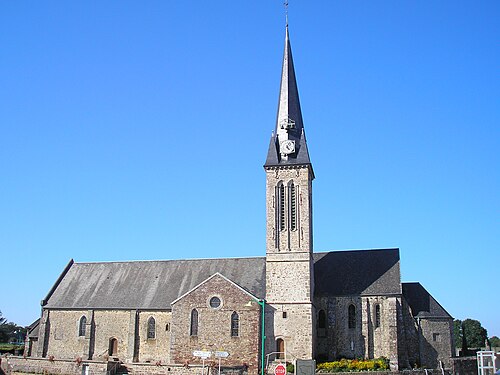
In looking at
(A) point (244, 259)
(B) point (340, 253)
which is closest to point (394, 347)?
(B) point (340, 253)

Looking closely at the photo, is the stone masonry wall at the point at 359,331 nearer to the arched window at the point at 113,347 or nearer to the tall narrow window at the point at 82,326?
the arched window at the point at 113,347

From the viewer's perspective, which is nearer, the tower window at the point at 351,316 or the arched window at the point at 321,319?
the tower window at the point at 351,316

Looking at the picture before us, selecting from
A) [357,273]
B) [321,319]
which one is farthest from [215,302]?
[357,273]

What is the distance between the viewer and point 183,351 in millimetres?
38344

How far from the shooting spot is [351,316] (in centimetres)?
3953

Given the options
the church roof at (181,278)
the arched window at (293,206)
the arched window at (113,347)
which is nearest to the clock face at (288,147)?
the arched window at (293,206)

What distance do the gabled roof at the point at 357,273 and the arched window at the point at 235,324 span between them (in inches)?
259

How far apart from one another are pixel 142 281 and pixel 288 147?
16.8 metres

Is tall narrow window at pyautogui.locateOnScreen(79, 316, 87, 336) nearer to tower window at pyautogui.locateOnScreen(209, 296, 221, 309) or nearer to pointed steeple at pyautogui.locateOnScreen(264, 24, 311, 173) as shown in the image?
tower window at pyautogui.locateOnScreen(209, 296, 221, 309)

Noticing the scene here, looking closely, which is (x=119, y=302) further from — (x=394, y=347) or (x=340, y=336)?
(x=394, y=347)

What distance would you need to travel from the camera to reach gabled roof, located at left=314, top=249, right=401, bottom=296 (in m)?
39.7

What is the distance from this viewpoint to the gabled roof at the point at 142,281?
42.3 metres

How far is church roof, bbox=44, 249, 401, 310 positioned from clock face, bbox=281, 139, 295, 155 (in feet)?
28.6

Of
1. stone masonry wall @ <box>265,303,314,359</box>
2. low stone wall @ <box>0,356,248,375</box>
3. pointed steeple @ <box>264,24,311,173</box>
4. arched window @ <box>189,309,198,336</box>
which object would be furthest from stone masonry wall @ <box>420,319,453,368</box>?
arched window @ <box>189,309,198,336</box>
